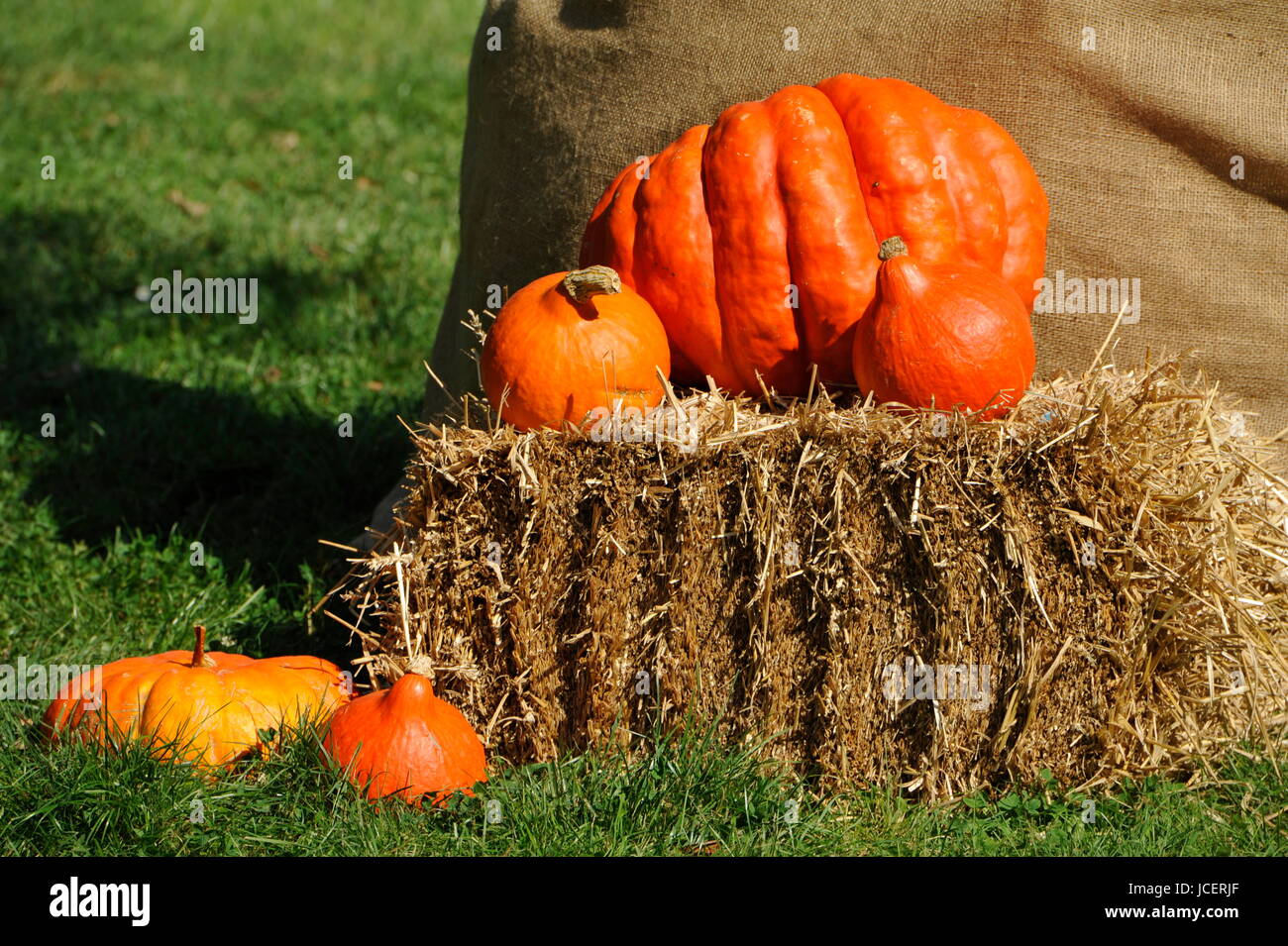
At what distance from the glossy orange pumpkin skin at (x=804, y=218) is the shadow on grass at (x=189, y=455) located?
1.61 metres

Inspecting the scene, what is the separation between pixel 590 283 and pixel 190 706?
1386 mm

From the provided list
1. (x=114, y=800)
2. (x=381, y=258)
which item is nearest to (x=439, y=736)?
(x=114, y=800)

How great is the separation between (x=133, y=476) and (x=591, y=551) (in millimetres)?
2578

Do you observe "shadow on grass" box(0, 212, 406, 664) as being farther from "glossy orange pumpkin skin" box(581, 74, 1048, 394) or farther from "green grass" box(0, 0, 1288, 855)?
"glossy orange pumpkin skin" box(581, 74, 1048, 394)

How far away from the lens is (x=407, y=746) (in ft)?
9.25

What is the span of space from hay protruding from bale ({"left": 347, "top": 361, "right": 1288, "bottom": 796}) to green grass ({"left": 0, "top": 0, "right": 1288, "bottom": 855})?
16 cm

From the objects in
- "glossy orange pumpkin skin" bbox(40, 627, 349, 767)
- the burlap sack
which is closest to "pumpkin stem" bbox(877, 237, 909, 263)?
the burlap sack

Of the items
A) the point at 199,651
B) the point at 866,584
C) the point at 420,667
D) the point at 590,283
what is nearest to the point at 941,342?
the point at 866,584

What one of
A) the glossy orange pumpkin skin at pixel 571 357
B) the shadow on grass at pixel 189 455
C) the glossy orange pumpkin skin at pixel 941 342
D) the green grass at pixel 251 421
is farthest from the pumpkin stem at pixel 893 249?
the shadow on grass at pixel 189 455

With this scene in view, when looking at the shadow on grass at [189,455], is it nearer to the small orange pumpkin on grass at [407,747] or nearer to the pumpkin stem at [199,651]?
the pumpkin stem at [199,651]

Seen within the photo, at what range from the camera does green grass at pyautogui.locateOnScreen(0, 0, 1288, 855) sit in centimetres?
278

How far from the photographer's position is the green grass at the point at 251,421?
110 inches

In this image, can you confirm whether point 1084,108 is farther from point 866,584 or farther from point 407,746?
point 407,746

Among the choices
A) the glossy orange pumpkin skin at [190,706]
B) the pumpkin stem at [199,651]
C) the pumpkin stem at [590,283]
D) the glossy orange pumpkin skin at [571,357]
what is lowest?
the glossy orange pumpkin skin at [190,706]
